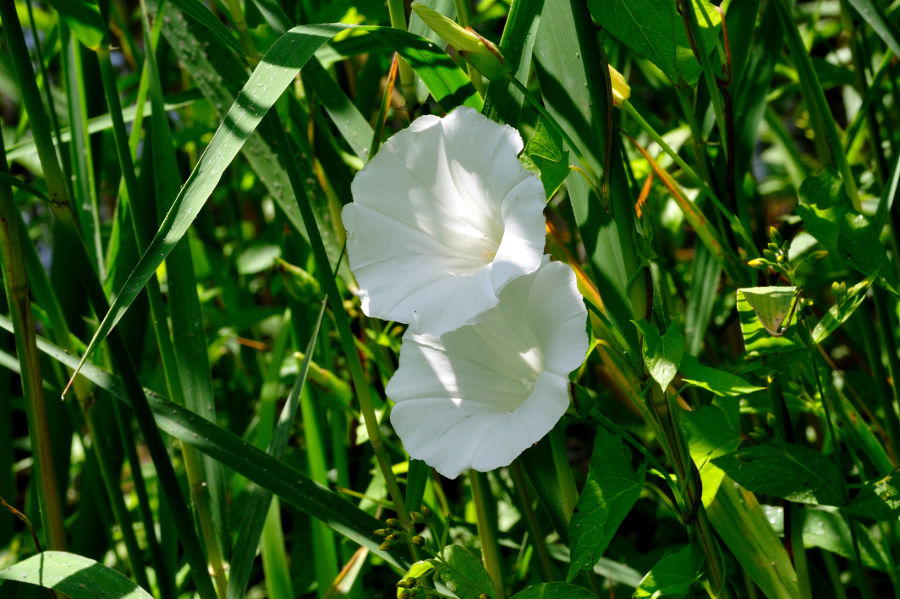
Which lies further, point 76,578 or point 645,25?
point 76,578

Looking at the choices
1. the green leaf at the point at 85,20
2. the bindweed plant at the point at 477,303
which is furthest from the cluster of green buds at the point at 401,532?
the green leaf at the point at 85,20

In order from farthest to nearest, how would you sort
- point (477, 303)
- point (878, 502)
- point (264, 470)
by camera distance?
point (264, 470), point (878, 502), point (477, 303)

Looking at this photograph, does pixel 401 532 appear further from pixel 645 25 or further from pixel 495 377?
pixel 645 25

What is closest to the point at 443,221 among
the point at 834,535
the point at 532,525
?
the point at 532,525

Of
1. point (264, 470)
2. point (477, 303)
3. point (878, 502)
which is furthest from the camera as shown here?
point (264, 470)

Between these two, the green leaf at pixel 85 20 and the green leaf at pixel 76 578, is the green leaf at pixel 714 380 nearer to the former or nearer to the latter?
the green leaf at pixel 76 578

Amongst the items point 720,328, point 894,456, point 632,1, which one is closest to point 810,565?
point 894,456

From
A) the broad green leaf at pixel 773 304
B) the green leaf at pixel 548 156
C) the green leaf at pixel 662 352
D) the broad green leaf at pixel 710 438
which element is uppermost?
the green leaf at pixel 548 156
